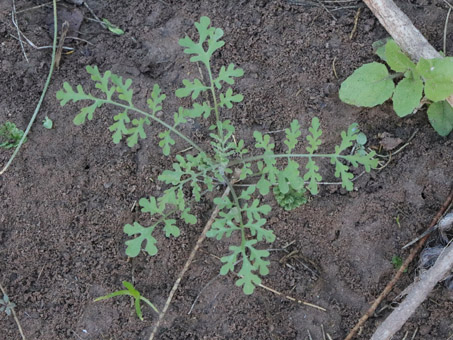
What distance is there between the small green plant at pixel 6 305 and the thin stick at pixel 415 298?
2130 mm

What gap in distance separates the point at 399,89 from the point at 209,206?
1372mm

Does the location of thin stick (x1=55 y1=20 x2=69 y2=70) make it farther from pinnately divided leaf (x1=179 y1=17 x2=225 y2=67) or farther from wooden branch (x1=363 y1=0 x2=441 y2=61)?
wooden branch (x1=363 y1=0 x2=441 y2=61)

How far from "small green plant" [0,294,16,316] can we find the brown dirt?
0.05 m

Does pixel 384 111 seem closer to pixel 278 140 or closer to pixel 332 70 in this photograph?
pixel 332 70

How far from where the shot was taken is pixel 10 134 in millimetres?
3264

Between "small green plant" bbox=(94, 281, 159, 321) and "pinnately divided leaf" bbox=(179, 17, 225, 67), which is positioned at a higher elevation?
"pinnately divided leaf" bbox=(179, 17, 225, 67)

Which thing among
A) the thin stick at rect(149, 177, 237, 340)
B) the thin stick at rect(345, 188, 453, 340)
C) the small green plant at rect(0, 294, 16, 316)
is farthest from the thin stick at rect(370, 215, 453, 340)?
the small green plant at rect(0, 294, 16, 316)

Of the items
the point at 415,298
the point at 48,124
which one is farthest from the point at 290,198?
the point at 48,124

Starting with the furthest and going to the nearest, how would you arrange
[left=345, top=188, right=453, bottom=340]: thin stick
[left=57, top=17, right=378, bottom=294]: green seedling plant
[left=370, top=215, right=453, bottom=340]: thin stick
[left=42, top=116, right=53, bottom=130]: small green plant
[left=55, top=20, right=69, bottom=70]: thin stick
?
[left=55, top=20, right=69, bottom=70]: thin stick
[left=42, top=116, right=53, bottom=130]: small green plant
[left=345, top=188, right=453, bottom=340]: thin stick
[left=370, top=215, right=453, bottom=340]: thin stick
[left=57, top=17, right=378, bottom=294]: green seedling plant

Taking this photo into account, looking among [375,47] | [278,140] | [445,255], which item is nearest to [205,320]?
[278,140]

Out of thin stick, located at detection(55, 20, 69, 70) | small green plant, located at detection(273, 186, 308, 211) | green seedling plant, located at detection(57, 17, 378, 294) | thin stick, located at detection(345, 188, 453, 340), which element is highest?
thin stick, located at detection(55, 20, 69, 70)

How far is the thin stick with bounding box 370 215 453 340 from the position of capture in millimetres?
2877

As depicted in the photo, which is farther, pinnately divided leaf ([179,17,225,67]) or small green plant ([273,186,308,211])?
small green plant ([273,186,308,211])

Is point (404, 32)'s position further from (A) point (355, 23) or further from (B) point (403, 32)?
(A) point (355, 23)
